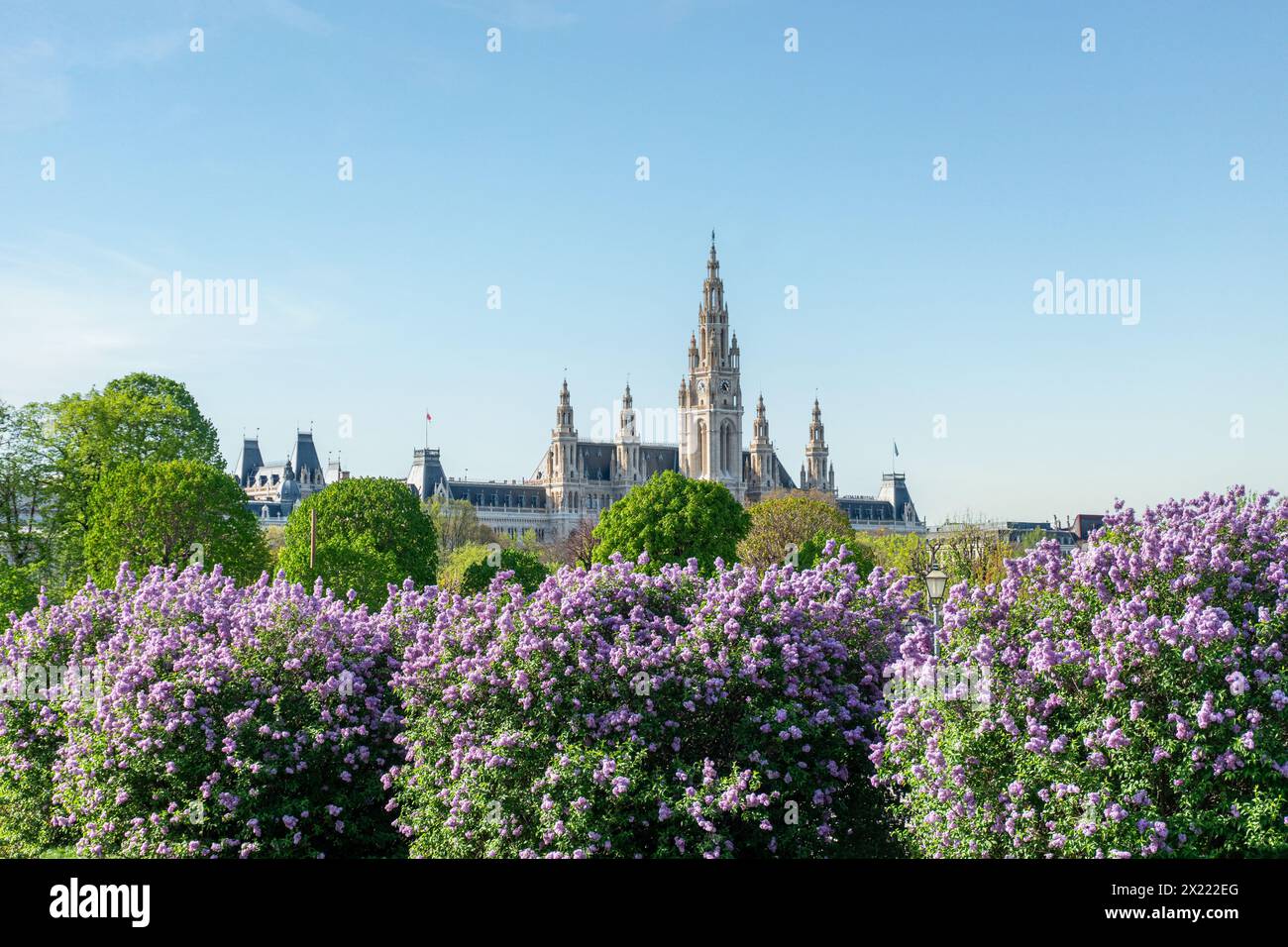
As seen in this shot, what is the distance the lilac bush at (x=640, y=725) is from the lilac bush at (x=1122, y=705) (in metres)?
1.52

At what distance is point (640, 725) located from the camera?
2045cm

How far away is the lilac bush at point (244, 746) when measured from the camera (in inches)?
866

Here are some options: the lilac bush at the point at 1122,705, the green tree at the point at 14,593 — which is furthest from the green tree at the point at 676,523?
the lilac bush at the point at 1122,705

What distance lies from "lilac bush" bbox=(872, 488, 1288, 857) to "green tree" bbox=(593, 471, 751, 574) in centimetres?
4877

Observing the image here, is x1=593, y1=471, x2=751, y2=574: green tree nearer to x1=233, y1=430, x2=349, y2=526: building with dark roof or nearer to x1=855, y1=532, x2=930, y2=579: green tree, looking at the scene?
x1=855, y1=532, x2=930, y2=579: green tree

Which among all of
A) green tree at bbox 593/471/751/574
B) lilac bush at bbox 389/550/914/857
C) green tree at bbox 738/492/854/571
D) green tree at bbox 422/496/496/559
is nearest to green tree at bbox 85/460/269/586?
green tree at bbox 593/471/751/574

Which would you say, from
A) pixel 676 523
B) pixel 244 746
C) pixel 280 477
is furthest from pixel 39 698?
pixel 280 477

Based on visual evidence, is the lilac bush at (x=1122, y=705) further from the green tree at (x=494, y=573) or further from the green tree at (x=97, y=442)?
the green tree at (x=97, y=442)

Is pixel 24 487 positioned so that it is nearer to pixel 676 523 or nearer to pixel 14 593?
pixel 14 593
